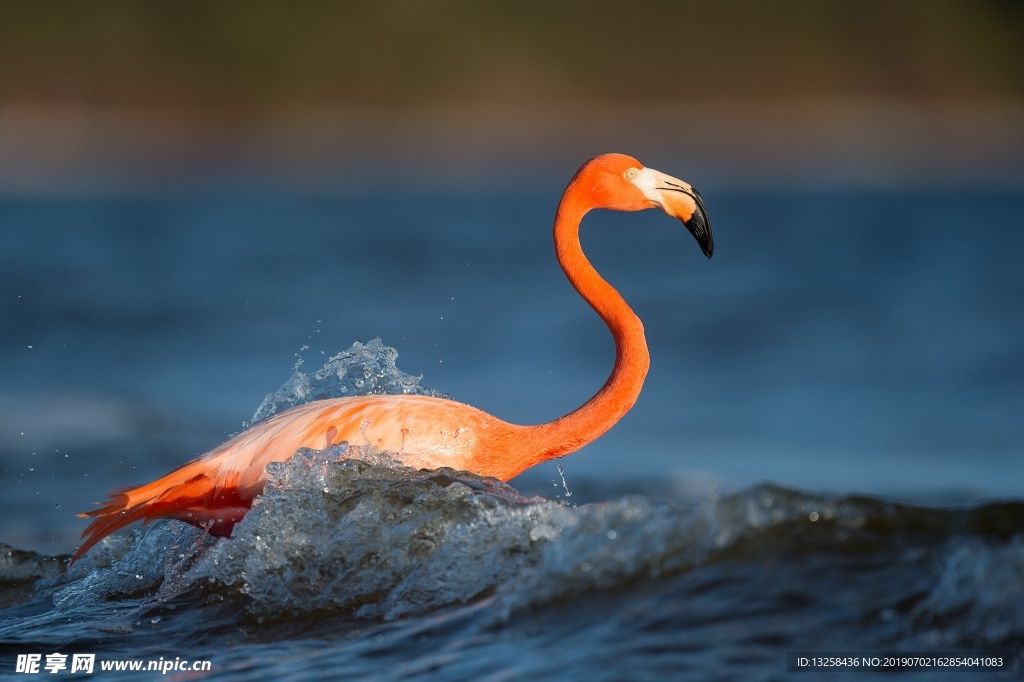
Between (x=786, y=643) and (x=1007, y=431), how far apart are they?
628 cm

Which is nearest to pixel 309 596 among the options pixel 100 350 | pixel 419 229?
pixel 100 350

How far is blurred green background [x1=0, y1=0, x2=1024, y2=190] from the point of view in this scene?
34375 millimetres

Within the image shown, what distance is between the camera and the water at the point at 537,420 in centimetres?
347

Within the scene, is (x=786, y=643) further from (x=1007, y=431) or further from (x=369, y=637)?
(x=1007, y=431)

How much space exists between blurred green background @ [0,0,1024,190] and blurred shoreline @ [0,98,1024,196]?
0.10 m

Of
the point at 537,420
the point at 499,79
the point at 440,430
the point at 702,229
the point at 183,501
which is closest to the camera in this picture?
the point at 183,501

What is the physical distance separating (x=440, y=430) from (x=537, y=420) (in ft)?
12.2

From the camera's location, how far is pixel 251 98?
3681 centimetres

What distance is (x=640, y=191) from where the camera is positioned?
519 centimetres

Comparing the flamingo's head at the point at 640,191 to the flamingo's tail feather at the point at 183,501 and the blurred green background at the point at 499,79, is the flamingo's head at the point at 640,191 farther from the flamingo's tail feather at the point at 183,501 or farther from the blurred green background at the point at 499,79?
the blurred green background at the point at 499,79

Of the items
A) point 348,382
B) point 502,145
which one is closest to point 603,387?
point 348,382

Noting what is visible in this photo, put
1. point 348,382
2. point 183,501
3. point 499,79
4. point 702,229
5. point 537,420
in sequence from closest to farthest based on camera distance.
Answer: point 183,501, point 702,229, point 348,382, point 537,420, point 499,79

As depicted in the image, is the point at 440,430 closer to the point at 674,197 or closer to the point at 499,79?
the point at 674,197

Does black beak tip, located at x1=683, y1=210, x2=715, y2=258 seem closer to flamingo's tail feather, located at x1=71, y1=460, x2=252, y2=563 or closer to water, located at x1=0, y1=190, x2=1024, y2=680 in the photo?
water, located at x1=0, y1=190, x2=1024, y2=680
